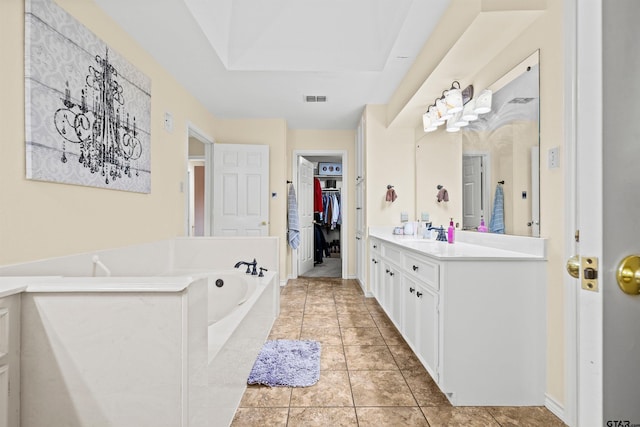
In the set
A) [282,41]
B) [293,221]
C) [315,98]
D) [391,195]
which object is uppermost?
[282,41]

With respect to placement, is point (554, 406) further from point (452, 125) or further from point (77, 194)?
point (77, 194)

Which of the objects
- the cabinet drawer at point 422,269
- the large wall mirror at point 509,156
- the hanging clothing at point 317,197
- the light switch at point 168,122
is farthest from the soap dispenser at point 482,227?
the hanging clothing at point 317,197

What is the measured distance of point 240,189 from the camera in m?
4.45

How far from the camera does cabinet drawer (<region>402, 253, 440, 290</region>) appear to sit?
1.81m

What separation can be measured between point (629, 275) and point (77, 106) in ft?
7.44

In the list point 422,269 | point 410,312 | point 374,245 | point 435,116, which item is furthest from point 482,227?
point 374,245

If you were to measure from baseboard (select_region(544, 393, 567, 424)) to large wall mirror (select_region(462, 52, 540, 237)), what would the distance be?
84cm

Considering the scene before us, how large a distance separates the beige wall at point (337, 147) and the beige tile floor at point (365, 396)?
2281 millimetres

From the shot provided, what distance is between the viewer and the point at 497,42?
2051 millimetres

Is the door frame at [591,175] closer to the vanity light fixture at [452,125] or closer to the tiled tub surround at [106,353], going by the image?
the tiled tub surround at [106,353]

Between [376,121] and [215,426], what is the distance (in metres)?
3.53

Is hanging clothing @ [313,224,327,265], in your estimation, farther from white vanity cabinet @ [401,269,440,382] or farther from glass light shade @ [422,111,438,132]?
white vanity cabinet @ [401,269,440,382]

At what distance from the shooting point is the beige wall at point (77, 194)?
140 centimetres

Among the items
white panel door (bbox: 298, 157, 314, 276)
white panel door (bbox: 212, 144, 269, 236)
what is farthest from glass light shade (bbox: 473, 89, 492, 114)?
white panel door (bbox: 298, 157, 314, 276)
